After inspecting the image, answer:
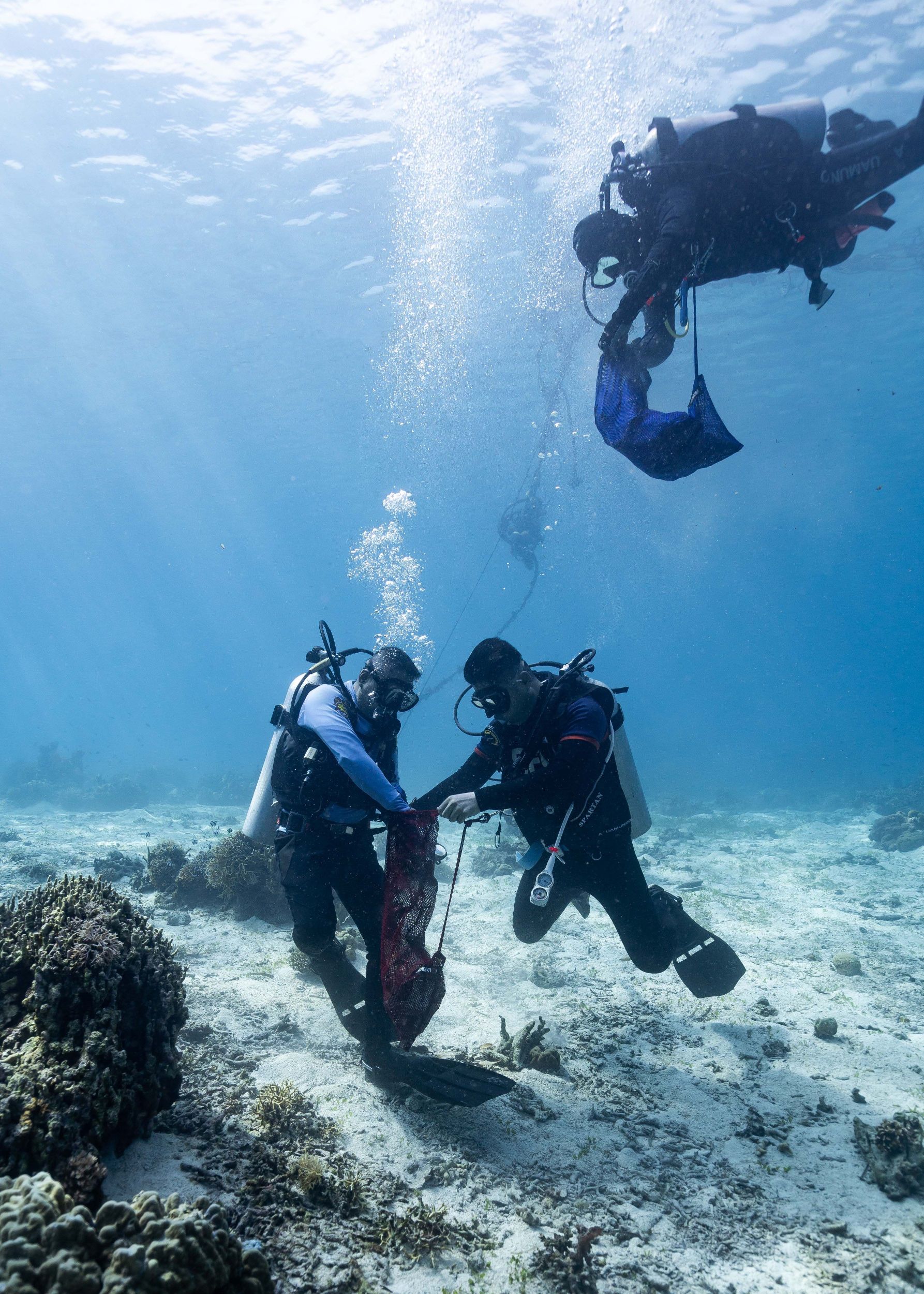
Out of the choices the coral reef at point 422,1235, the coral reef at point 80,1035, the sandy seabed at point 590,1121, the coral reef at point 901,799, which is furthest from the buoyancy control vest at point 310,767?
the coral reef at point 901,799

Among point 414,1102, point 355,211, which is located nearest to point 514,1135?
point 414,1102

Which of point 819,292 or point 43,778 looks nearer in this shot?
point 819,292

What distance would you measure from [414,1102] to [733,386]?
36.8 meters

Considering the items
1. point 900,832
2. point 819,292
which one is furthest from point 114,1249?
point 900,832

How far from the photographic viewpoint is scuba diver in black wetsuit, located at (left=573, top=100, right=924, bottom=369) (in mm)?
4488

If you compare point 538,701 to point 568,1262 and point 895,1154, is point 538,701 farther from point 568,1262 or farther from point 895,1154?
point 895,1154

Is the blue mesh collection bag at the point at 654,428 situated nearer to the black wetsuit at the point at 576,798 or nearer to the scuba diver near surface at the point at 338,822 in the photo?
the black wetsuit at the point at 576,798

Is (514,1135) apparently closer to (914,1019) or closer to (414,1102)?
(414,1102)

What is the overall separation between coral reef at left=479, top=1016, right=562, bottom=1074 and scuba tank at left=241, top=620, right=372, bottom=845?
268 cm

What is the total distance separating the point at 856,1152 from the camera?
3846 millimetres

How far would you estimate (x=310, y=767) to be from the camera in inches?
195

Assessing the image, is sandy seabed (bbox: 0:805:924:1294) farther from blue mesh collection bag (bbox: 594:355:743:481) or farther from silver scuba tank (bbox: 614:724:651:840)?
blue mesh collection bag (bbox: 594:355:743:481)

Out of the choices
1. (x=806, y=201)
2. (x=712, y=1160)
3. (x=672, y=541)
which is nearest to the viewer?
(x=712, y=1160)

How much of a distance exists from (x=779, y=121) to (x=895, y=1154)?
7.08m
